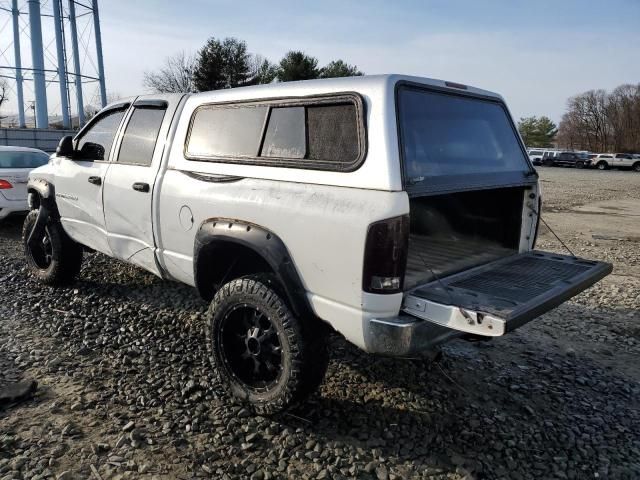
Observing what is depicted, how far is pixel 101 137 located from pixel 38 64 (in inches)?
899

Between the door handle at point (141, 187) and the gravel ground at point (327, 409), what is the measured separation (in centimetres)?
122

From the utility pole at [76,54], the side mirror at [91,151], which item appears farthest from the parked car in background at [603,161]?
the side mirror at [91,151]

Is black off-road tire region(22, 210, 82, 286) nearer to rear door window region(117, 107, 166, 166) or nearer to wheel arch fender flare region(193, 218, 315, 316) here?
rear door window region(117, 107, 166, 166)

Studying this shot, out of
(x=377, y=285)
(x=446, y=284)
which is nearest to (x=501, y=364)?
(x=446, y=284)

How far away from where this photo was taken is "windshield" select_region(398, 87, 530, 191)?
2908 millimetres

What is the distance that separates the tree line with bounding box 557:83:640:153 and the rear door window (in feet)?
242

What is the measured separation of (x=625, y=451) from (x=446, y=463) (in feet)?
Result: 3.47

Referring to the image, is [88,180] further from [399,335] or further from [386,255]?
[399,335]

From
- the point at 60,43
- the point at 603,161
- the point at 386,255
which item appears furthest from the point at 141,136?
the point at 603,161

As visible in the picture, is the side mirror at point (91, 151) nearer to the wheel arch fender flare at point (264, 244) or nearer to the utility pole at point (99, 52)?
the wheel arch fender flare at point (264, 244)

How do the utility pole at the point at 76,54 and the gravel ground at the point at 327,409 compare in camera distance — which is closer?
the gravel ground at the point at 327,409

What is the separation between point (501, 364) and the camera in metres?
3.87

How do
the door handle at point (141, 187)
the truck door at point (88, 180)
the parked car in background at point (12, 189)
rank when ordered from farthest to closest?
the parked car in background at point (12, 189) < the truck door at point (88, 180) < the door handle at point (141, 187)

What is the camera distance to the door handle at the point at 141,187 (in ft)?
12.5
